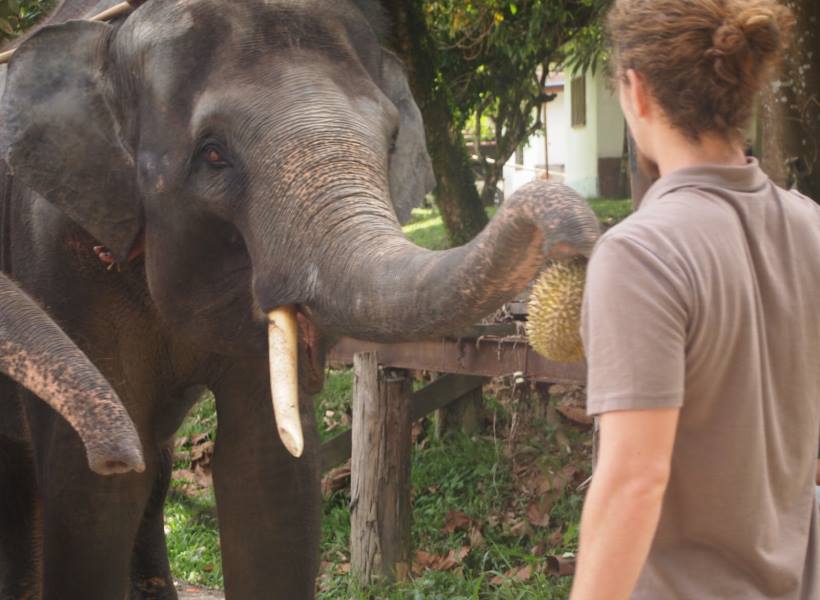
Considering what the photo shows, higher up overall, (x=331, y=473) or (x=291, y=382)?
(x=291, y=382)

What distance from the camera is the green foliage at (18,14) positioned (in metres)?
5.32

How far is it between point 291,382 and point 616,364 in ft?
5.35

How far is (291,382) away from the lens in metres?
3.54

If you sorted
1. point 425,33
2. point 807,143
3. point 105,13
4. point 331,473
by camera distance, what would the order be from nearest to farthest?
point 105,13 < point 807,143 < point 331,473 < point 425,33

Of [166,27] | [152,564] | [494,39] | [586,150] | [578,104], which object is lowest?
[152,564]

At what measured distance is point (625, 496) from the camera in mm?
2018

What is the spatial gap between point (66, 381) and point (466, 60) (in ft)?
23.2

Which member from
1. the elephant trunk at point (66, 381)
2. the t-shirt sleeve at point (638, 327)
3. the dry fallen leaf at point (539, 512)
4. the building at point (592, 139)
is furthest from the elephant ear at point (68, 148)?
the building at point (592, 139)

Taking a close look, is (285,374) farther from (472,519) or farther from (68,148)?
(472,519)

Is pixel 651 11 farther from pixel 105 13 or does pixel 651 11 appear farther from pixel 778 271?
pixel 105 13

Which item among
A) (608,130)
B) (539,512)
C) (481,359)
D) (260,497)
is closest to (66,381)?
(260,497)

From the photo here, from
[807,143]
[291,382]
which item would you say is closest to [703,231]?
[291,382]

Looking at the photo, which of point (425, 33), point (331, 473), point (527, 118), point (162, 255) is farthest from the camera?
point (527, 118)

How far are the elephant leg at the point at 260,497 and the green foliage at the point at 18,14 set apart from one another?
5.79 feet
